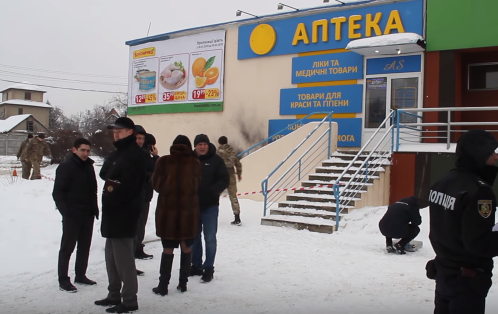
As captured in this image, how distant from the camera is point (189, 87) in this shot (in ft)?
58.2

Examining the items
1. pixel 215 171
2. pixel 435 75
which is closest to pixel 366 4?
pixel 435 75

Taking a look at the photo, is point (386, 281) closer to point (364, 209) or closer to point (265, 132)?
point (364, 209)

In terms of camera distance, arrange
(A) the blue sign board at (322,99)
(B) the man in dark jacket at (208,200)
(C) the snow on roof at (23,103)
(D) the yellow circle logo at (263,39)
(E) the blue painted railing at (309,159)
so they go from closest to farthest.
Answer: (B) the man in dark jacket at (208,200) → (E) the blue painted railing at (309,159) → (A) the blue sign board at (322,99) → (D) the yellow circle logo at (263,39) → (C) the snow on roof at (23,103)

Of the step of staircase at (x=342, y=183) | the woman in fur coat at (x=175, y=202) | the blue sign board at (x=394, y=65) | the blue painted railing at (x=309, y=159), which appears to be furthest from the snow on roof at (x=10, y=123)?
the woman in fur coat at (x=175, y=202)

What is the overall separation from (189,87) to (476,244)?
1573 cm

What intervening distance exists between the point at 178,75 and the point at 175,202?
13745 mm

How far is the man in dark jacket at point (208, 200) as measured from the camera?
5574 mm

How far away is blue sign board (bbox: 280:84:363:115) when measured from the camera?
543 inches

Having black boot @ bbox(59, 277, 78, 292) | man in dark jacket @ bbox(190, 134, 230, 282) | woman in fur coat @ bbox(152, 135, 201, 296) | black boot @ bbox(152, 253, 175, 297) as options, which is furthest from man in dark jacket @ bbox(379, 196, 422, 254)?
black boot @ bbox(59, 277, 78, 292)

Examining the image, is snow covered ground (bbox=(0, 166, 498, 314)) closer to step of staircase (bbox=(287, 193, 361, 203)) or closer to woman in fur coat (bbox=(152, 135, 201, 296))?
woman in fur coat (bbox=(152, 135, 201, 296))

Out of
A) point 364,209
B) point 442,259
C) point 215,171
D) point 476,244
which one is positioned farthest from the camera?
point 364,209

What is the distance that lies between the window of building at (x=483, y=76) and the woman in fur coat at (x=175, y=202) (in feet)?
36.3

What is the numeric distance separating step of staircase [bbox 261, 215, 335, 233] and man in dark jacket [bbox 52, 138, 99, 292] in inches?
189

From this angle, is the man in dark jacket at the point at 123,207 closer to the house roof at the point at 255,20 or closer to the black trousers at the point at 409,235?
the black trousers at the point at 409,235
